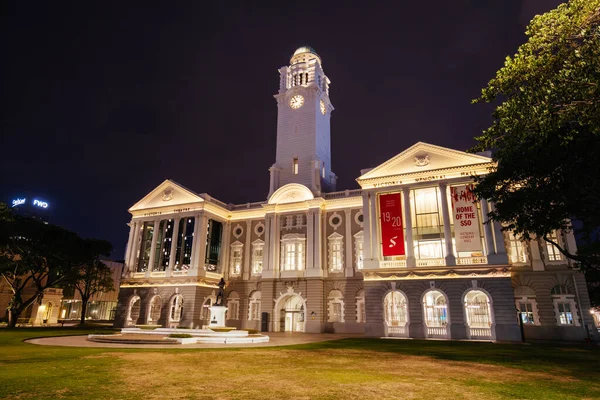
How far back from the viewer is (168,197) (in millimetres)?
45438

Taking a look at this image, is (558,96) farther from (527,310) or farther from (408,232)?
(527,310)

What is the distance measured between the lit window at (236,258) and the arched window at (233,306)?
108 inches

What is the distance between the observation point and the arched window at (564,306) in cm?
2962

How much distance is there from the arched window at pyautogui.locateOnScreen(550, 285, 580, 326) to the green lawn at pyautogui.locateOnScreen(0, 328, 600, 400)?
15517 millimetres

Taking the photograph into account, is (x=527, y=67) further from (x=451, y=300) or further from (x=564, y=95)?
(x=451, y=300)

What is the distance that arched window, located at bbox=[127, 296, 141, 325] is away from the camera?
1717 inches

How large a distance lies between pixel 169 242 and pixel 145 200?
22.5 feet

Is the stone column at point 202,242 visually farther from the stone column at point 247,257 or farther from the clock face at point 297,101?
the clock face at point 297,101

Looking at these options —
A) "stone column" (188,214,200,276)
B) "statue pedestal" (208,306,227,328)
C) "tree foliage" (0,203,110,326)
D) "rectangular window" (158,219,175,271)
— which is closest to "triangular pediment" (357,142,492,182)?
"statue pedestal" (208,306,227,328)

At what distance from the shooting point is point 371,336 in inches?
1244

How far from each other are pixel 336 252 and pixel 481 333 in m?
15.5

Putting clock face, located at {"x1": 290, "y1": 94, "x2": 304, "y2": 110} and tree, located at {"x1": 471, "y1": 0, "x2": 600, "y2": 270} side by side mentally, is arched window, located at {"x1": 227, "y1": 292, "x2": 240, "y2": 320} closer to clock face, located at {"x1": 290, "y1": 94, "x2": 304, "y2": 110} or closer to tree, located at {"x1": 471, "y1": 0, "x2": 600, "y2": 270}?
clock face, located at {"x1": 290, "y1": 94, "x2": 304, "y2": 110}

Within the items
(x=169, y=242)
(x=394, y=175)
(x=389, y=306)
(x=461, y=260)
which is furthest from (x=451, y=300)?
(x=169, y=242)

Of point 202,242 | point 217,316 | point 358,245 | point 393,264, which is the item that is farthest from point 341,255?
point 217,316
